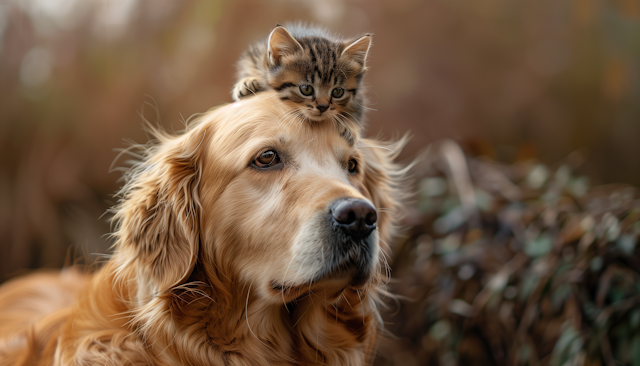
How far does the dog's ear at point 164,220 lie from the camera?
1.72 meters

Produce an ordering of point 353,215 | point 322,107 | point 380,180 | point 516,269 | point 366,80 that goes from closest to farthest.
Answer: point 353,215 → point 322,107 → point 380,180 → point 516,269 → point 366,80

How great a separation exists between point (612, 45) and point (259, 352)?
16.3ft

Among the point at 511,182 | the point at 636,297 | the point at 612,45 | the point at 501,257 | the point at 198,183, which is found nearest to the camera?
the point at 198,183

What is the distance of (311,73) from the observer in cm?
186

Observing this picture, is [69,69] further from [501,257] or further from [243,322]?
[501,257]

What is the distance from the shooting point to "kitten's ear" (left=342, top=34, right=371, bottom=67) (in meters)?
1.87

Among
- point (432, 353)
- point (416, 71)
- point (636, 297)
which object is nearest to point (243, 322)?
point (432, 353)

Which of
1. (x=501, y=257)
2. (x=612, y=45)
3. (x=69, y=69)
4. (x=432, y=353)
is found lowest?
→ (x=432, y=353)

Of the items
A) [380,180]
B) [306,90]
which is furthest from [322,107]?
[380,180]

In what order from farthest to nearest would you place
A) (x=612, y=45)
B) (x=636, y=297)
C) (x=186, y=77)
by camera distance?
(x=186, y=77) < (x=612, y=45) < (x=636, y=297)

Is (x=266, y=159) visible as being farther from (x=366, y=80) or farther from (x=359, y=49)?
(x=366, y=80)

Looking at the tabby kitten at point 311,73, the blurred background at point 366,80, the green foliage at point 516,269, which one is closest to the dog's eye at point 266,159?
the tabby kitten at point 311,73

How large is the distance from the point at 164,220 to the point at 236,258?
0.36m

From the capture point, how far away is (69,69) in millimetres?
4977
